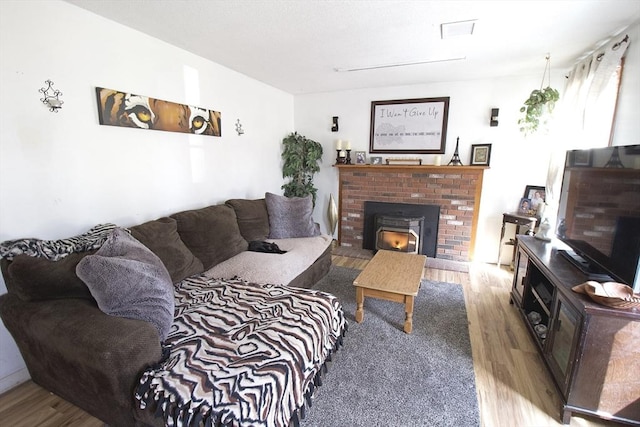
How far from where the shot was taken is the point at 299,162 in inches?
169

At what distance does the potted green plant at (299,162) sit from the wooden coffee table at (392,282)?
1972 millimetres

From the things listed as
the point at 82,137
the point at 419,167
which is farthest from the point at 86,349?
the point at 419,167

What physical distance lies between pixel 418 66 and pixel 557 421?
3048 millimetres

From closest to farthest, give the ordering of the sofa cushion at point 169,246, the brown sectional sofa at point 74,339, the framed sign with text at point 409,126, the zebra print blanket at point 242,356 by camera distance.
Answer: the zebra print blanket at point 242,356 → the brown sectional sofa at point 74,339 → the sofa cushion at point 169,246 → the framed sign with text at point 409,126

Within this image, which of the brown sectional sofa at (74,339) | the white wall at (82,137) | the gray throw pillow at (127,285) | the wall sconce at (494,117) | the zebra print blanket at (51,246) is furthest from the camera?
the wall sconce at (494,117)

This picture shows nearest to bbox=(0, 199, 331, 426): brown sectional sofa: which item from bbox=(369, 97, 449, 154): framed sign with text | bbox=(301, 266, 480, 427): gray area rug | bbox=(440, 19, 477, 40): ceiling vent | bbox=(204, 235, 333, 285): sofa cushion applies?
bbox=(204, 235, 333, 285): sofa cushion

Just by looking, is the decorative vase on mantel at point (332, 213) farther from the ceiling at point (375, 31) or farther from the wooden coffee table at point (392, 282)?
the ceiling at point (375, 31)

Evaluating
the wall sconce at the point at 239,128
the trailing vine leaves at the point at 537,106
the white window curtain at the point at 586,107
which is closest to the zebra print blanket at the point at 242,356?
the wall sconce at the point at 239,128

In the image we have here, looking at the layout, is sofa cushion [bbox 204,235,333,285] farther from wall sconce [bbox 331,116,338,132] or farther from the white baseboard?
wall sconce [bbox 331,116,338,132]

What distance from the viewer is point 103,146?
6.81 ft

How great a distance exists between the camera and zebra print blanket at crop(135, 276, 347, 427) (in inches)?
45.1

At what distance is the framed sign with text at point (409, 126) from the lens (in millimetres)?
3799

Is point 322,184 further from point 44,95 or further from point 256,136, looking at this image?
point 44,95

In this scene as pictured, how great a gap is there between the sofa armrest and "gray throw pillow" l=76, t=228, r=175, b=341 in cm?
Answer: 7
